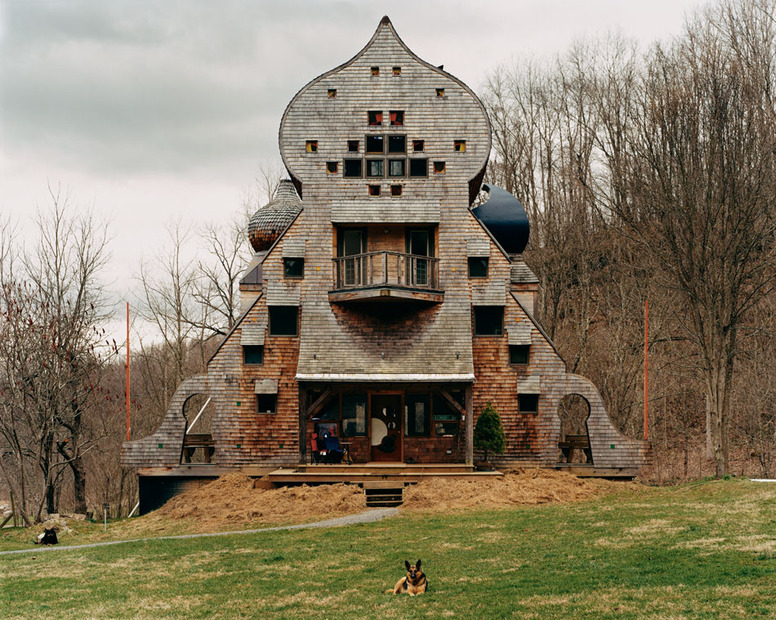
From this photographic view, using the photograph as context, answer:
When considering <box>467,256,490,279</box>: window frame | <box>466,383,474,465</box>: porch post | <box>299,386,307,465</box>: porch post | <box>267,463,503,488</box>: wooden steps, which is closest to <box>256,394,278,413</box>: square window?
<box>299,386,307,465</box>: porch post

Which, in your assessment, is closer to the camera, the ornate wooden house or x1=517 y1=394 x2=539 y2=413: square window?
the ornate wooden house

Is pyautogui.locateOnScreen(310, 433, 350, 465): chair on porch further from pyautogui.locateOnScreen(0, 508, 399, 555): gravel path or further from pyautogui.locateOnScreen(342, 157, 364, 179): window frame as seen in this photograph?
pyautogui.locateOnScreen(342, 157, 364, 179): window frame

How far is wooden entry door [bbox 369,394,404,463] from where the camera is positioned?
91.2 feet

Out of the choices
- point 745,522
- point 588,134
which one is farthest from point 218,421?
point 588,134

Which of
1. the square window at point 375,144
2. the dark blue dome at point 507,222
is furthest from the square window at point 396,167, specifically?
the dark blue dome at point 507,222

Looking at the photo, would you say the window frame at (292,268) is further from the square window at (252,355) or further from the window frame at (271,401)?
the window frame at (271,401)

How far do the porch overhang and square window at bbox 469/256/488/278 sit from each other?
378 cm

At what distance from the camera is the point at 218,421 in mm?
27812

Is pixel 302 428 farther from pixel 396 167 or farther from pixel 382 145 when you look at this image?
pixel 382 145

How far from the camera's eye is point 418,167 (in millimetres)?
28594

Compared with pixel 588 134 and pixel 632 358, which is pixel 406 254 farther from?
pixel 588 134

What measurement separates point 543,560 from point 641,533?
300 centimetres

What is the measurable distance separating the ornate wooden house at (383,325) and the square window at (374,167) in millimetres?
54

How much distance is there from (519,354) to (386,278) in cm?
562
